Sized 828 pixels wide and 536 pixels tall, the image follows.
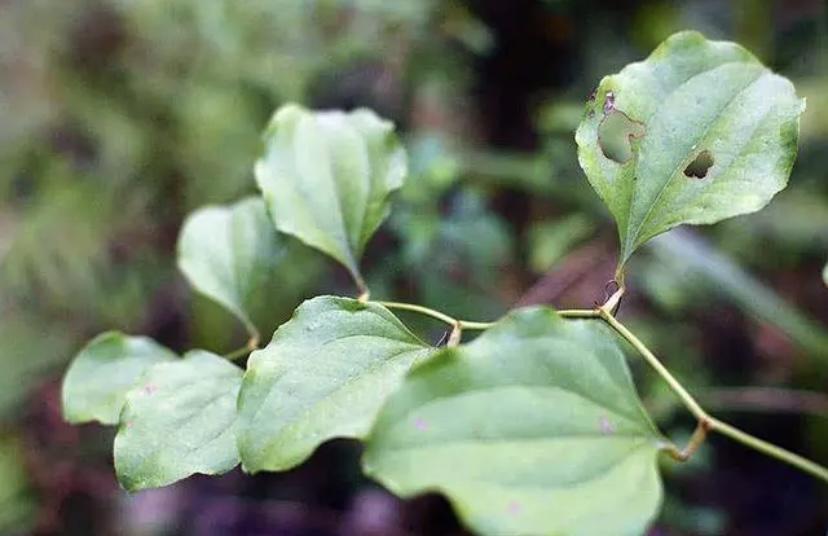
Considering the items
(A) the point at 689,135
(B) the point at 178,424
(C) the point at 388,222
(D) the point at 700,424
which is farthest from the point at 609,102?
(C) the point at 388,222

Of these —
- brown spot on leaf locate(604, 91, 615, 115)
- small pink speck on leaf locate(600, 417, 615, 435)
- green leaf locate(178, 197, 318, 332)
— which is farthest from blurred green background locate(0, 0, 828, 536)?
small pink speck on leaf locate(600, 417, 615, 435)

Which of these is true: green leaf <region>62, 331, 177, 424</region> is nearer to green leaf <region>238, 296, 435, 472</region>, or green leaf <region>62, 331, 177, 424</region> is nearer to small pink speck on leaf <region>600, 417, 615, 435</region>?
green leaf <region>238, 296, 435, 472</region>

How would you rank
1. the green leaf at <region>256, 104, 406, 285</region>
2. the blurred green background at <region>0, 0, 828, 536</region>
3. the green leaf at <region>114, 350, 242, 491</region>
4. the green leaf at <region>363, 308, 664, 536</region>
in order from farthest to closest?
the blurred green background at <region>0, 0, 828, 536</region> < the green leaf at <region>256, 104, 406, 285</region> < the green leaf at <region>114, 350, 242, 491</region> < the green leaf at <region>363, 308, 664, 536</region>

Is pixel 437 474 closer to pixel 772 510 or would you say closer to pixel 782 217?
pixel 772 510

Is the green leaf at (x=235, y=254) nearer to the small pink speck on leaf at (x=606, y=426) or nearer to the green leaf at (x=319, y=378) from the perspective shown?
the green leaf at (x=319, y=378)

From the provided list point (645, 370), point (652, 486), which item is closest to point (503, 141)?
point (645, 370)

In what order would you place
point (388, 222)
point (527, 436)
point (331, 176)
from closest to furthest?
1. point (527, 436)
2. point (331, 176)
3. point (388, 222)

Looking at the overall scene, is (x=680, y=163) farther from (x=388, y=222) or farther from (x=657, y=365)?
(x=388, y=222)
